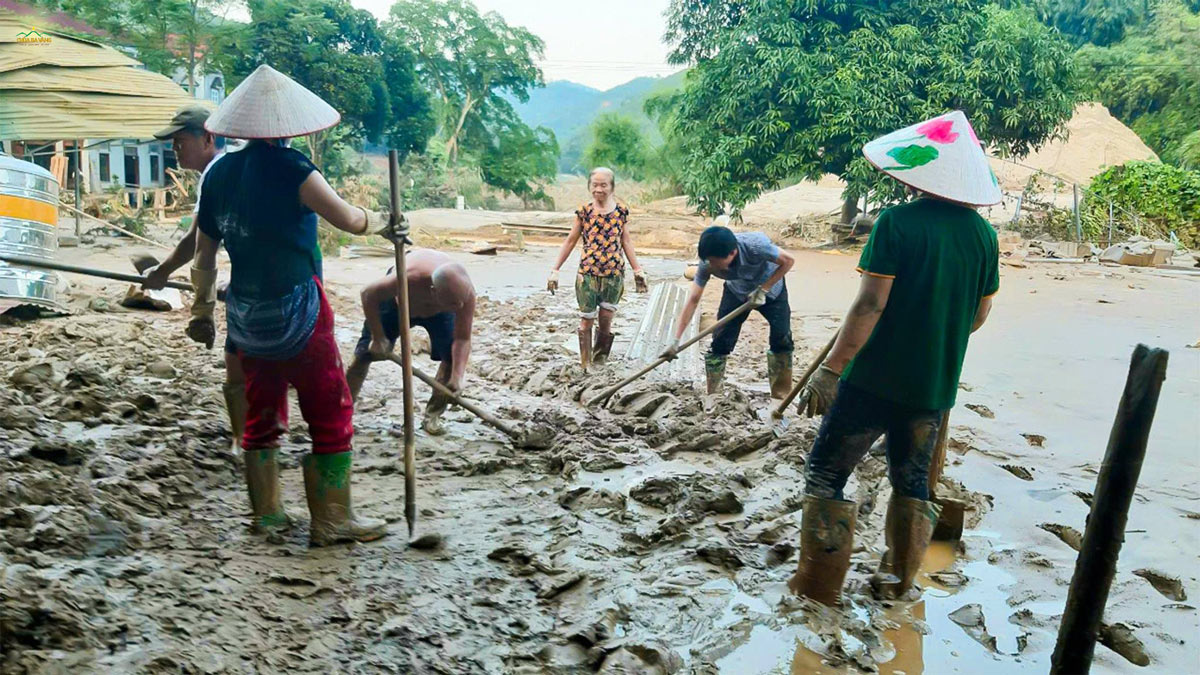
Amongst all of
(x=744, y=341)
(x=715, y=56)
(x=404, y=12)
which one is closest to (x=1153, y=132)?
(x=715, y=56)

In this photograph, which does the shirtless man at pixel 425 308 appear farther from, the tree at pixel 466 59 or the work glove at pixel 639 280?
the tree at pixel 466 59

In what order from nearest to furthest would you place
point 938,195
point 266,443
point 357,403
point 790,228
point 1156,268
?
1. point 938,195
2. point 266,443
3. point 357,403
4. point 1156,268
5. point 790,228

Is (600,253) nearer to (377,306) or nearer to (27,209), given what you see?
(377,306)

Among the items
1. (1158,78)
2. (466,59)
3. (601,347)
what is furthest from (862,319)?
(1158,78)

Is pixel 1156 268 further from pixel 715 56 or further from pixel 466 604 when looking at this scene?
pixel 466 604

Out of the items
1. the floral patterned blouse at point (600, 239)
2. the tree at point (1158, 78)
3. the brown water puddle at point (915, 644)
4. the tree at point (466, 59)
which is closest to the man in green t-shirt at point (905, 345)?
the brown water puddle at point (915, 644)

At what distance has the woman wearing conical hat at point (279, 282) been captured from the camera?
2992 millimetres

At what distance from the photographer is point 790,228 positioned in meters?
22.2

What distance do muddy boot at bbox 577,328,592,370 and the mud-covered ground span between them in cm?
53

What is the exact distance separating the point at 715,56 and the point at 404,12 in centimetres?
1591

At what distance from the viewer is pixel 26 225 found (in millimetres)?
6828

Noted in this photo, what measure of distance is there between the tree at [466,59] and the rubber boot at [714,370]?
2790 cm

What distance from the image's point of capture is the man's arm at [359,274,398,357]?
4359 mm

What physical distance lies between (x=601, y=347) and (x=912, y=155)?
427 cm
